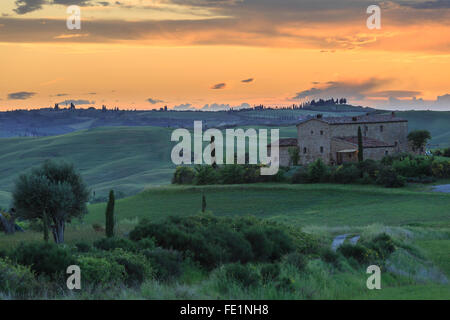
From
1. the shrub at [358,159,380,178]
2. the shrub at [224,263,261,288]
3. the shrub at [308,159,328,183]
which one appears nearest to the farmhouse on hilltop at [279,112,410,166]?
the shrub at [358,159,380,178]

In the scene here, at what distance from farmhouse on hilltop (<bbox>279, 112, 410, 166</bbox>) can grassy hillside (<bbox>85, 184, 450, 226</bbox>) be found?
1350cm

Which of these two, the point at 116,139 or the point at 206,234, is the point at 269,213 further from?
the point at 116,139

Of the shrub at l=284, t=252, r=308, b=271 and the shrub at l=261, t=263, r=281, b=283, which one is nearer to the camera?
the shrub at l=261, t=263, r=281, b=283

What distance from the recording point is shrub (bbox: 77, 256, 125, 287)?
16141 mm

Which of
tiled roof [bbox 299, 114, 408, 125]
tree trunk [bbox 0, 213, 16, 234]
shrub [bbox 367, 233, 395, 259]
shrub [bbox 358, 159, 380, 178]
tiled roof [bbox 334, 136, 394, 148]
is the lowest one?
tree trunk [bbox 0, 213, 16, 234]

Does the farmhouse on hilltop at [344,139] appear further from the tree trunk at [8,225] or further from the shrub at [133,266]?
the shrub at [133,266]

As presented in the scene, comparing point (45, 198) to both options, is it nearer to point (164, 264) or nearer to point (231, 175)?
point (164, 264)

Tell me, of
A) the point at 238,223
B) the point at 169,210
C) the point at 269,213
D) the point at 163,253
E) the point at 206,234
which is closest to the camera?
the point at 163,253

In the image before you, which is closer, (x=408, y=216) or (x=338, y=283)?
(x=338, y=283)

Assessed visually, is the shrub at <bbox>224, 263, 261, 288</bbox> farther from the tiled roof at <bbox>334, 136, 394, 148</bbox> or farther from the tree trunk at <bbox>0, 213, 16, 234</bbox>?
the tiled roof at <bbox>334, 136, 394, 148</bbox>

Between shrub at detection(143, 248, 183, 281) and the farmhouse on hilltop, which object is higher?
the farmhouse on hilltop
